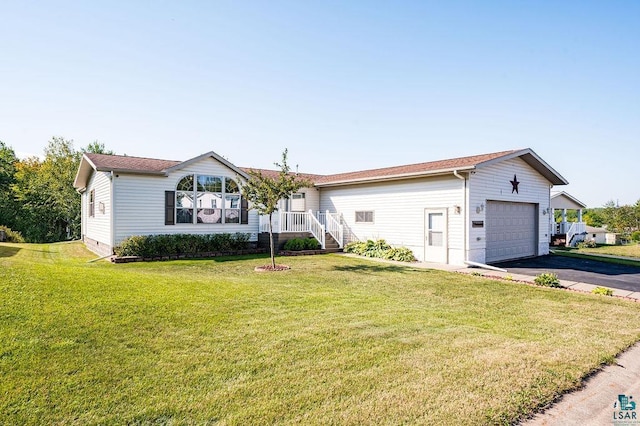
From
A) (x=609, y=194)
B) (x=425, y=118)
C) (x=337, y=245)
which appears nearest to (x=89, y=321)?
(x=337, y=245)

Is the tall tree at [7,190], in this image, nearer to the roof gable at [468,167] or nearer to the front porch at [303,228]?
the front porch at [303,228]

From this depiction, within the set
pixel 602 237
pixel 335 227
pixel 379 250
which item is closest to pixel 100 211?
pixel 335 227

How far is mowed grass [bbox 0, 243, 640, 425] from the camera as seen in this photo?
9.55 feet

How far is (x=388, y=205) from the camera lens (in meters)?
15.0

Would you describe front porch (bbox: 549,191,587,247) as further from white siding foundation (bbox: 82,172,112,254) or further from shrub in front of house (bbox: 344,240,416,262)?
white siding foundation (bbox: 82,172,112,254)

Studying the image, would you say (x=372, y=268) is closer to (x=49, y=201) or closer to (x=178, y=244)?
(x=178, y=244)

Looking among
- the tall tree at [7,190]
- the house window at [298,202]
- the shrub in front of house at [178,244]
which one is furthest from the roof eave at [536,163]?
the tall tree at [7,190]

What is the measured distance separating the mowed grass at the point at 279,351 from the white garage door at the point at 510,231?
6317 millimetres

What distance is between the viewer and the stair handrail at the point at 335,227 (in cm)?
1672

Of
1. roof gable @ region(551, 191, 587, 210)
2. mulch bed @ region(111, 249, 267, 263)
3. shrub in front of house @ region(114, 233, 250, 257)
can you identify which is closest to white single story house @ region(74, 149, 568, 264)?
shrub in front of house @ region(114, 233, 250, 257)

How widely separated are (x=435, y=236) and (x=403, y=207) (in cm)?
185

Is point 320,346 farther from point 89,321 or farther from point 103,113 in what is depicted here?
point 103,113

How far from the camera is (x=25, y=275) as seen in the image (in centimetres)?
643

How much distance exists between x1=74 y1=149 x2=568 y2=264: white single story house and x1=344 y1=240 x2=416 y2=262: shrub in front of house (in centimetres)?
39
